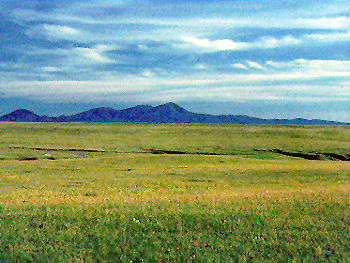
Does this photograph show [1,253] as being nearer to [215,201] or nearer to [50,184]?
[215,201]

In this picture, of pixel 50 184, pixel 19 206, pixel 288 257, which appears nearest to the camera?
pixel 288 257

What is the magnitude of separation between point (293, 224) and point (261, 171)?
27208 millimetres

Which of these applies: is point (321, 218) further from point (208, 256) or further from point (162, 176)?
point (162, 176)

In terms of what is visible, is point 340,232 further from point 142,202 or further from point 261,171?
point 261,171

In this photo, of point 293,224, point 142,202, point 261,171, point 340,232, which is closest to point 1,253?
point 142,202

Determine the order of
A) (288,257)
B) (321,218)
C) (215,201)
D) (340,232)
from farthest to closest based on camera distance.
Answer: (215,201) → (321,218) → (340,232) → (288,257)

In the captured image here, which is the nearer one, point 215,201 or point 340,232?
point 340,232

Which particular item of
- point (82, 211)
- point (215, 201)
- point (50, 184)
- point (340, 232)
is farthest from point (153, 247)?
point (50, 184)

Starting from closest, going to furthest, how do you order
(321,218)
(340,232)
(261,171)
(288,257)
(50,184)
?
(288,257) < (340,232) < (321,218) < (50,184) < (261,171)

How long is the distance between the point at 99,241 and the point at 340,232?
11.0m

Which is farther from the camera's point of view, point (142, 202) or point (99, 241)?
point (142, 202)

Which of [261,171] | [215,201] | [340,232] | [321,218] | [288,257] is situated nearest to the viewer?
[288,257]

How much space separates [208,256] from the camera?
13.9m

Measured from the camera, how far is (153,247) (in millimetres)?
14453
